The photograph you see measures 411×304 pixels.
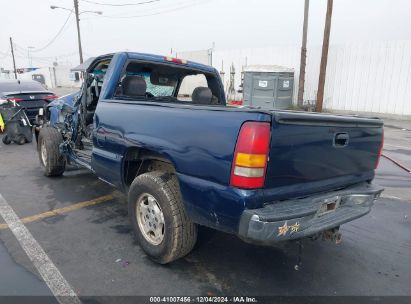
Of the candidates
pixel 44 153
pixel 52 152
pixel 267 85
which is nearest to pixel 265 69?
pixel 267 85

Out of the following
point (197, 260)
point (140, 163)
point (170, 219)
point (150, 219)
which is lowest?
point (197, 260)

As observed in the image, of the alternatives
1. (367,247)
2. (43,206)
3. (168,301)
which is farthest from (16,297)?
(367,247)

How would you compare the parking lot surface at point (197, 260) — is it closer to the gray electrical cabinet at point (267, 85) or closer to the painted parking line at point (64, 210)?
the painted parking line at point (64, 210)

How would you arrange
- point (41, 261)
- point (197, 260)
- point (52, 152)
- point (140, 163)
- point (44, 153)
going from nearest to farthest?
point (41, 261)
point (197, 260)
point (140, 163)
point (52, 152)
point (44, 153)

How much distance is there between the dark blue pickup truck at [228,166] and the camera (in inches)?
92.1

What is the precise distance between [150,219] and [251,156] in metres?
1.33

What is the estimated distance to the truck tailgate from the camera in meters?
2.40

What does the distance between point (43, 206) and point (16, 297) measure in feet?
6.70

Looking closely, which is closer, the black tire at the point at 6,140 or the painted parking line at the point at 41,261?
the painted parking line at the point at 41,261

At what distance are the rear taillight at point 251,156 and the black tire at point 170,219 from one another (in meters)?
0.71

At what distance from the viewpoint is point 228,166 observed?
238 centimetres

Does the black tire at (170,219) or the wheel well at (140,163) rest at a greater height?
the wheel well at (140,163)

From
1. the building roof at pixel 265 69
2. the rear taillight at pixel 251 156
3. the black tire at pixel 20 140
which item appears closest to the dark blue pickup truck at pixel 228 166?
the rear taillight at pixel 251 156

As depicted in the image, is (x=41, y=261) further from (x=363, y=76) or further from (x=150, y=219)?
(x=363, y=76)
